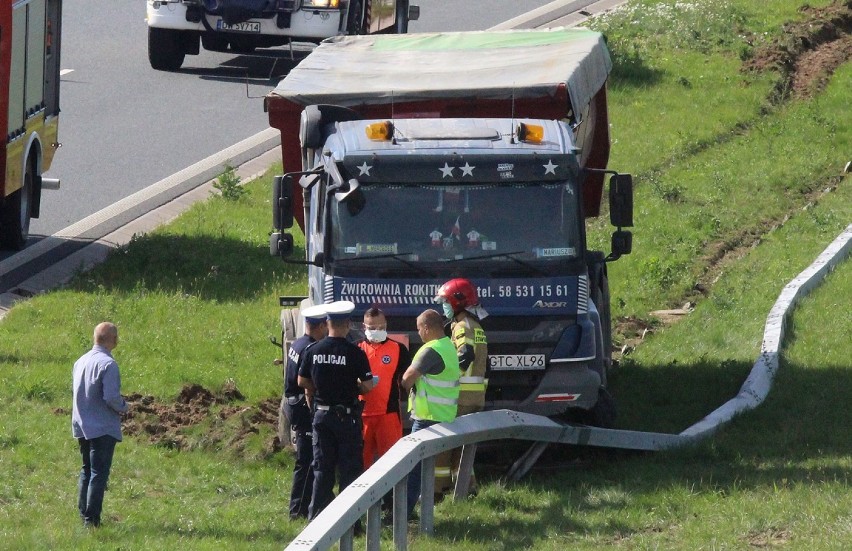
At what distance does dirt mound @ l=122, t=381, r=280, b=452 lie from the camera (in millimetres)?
12305

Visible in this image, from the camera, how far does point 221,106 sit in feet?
79.9

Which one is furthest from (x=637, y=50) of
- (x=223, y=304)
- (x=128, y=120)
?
(x=223, y=304)

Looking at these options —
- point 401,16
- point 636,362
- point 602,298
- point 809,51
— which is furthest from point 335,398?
point 809,51

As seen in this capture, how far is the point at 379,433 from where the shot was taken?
1027 centimetres

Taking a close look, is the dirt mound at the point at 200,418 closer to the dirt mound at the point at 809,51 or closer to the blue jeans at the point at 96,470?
the blue jeans at the point at 96,470

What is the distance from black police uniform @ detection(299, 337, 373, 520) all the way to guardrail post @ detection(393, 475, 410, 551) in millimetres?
860

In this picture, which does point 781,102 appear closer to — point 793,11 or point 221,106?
point 793,11

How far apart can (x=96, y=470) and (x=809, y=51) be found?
20748 millimetres

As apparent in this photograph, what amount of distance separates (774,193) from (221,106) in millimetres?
8679

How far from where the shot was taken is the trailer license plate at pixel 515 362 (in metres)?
11.2

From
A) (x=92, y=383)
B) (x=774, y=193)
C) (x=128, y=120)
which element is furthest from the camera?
(x=128, y=120)

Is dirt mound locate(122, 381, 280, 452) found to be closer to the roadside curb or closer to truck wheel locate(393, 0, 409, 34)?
the roadside curb


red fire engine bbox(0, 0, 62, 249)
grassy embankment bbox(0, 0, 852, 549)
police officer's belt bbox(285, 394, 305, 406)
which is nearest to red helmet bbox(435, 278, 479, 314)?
police officer's belt bbox(285, 394, 305, 406)

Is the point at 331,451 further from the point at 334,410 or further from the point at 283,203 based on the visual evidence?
the point at 283,203
